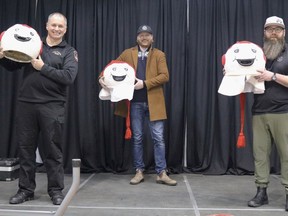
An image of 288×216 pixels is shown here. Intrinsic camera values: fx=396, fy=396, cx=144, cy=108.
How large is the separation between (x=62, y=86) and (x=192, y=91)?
171 centimetres

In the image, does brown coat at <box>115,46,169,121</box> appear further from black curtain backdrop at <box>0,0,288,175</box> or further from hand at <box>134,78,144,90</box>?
black curtain backdrop at <box>0,0,288,175</box>

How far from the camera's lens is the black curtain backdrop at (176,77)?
4.22 metres

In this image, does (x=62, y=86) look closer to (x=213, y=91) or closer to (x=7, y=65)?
(x=7, y=65)

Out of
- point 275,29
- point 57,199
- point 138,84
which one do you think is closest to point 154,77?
point 138,84

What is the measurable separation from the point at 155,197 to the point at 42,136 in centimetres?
101

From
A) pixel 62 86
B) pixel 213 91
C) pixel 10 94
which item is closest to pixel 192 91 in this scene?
pixel 213 91

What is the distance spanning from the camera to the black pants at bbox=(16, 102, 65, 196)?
290 centimetres

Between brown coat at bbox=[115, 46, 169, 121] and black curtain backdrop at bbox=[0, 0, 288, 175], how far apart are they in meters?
0.59

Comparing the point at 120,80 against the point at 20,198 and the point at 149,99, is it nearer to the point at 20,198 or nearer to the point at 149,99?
the point at 149,99

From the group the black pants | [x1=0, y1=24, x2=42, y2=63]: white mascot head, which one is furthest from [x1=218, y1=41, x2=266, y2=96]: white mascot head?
[x1=0, y1=24, x2=42, y2=63]: white mascot head

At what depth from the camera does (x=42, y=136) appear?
9.70 feet

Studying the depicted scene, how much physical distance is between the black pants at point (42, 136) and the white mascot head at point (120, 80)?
602 mm

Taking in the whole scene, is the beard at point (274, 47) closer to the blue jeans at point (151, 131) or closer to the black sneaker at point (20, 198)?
the blue jeans at point (151, 131)

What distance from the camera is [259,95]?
2.86 meters
